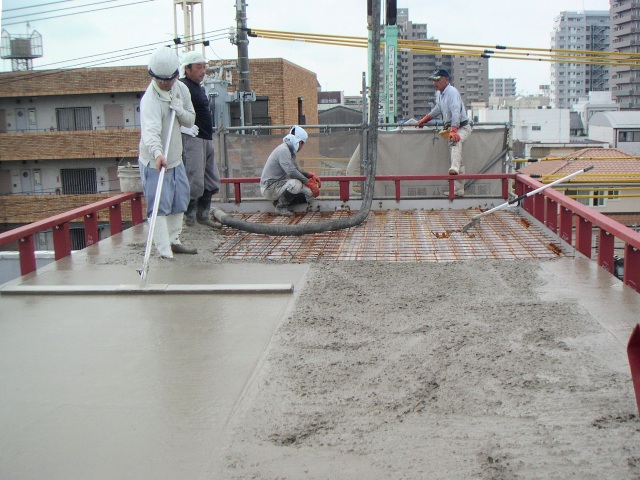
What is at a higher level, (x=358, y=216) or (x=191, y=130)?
(x=191, y=130)

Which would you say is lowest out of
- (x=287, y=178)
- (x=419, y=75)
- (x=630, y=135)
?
(x=287, y=178)

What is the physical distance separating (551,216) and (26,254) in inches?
220

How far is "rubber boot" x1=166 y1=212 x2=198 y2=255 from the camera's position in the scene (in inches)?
281

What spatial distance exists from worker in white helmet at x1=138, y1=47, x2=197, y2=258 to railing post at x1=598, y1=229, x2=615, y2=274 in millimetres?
3884

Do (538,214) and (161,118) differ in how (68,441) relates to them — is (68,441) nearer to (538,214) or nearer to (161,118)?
(161,118)

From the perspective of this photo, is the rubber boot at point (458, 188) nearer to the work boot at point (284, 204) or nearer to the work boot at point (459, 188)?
the work boot at point (459, 188)

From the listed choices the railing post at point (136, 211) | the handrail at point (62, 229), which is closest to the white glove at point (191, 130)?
the handrail at point (62, 229)

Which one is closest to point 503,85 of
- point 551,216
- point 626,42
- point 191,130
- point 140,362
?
point 626,42

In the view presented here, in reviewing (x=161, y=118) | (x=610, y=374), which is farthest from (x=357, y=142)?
(x=610, y=374)

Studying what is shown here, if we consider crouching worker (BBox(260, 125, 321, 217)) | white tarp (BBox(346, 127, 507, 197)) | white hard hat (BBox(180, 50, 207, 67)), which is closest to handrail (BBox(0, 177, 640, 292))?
crouching worker (BBox(260, 125, 321, 217))

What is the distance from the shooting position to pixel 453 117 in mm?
10883

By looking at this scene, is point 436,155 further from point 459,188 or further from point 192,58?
point 192,58

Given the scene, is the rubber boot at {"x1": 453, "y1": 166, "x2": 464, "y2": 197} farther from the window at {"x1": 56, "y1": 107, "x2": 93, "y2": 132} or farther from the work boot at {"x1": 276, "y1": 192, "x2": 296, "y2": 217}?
the window at {"x1": 56, "y1": 107, "x2": 93, "y2": 132}

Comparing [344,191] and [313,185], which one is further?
[344,191]
